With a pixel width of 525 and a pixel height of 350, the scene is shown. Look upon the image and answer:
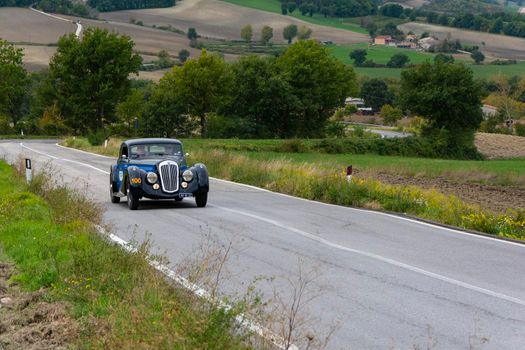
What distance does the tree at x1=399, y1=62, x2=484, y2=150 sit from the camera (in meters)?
76.0

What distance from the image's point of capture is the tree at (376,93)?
13038 centimetres

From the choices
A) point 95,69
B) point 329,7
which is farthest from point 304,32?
point 95,69

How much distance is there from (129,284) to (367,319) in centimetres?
244

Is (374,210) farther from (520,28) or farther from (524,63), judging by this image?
(520,28)

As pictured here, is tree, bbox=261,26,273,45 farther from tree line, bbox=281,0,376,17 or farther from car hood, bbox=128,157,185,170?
car hood, bbox=128,157,185,170

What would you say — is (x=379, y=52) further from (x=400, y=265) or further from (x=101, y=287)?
(x=101, y=287)

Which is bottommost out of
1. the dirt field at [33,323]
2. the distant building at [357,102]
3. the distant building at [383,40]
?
the distant building at [357,102]

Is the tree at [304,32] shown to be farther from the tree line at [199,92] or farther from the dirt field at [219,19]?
the tree line at [199,92]

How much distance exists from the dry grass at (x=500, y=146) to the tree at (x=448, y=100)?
3484mm

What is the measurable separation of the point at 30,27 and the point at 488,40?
302 ft

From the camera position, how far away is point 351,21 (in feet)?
609

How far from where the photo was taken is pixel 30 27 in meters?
131

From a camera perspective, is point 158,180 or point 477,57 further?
point 477,57

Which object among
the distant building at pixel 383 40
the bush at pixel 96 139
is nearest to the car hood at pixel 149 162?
the bush at pixel 96 139
